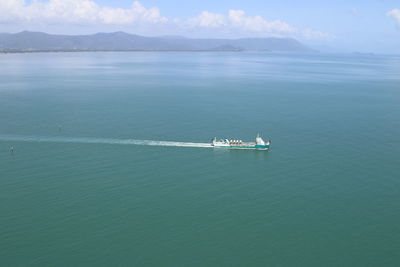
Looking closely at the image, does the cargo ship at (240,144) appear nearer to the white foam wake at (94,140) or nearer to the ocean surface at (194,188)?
the ocean surface at (194,188)

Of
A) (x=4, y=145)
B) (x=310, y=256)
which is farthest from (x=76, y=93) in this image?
(x=310, y=256)

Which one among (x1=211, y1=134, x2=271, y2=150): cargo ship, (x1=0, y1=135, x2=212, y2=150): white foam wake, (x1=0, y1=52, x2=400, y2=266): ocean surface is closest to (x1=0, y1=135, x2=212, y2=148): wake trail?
(x1=0, y1=135, x2=212, y2=150): white foam wake

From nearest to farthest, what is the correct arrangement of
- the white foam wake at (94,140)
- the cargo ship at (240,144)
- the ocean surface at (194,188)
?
the ocean surface at (194,188), the cargo ship at (240,144), the white foam wake at (94,140)

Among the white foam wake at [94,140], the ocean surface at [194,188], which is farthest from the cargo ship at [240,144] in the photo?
the white foam wake at [94,140]

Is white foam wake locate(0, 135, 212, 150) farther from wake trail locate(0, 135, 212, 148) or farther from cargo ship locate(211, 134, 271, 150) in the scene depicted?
cargo ship locate(211, 134, 271, 150)

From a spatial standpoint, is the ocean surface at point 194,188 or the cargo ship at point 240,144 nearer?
the ocean surface at point 194,188

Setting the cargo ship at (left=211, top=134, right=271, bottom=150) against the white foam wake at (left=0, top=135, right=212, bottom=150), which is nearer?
the cargo ship at (left=211, top=134, right=271, bottom=150)

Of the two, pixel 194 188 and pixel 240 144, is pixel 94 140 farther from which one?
pixel 240 144

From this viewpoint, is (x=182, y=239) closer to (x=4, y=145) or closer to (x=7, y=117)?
(x=4, y=145)
